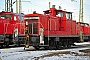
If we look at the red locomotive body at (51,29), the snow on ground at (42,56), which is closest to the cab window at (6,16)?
the red locomotive body at (51,29)

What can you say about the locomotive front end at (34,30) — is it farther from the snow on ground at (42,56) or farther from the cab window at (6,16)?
the snow on ground at (42,56)

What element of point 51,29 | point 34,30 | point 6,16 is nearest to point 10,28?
point 6,16

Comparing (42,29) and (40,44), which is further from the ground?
(42,29)

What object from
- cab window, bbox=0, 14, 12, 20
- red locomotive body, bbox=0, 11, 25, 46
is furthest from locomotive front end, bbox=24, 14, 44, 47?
cab window, bbox=0, 14, 12, 20

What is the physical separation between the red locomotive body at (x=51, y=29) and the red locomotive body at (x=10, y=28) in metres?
2.94

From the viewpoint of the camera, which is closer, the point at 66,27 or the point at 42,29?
the point at 42,29

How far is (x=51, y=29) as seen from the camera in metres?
19.9

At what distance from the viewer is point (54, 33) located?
2003 centimetres

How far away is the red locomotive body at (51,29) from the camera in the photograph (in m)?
18.5

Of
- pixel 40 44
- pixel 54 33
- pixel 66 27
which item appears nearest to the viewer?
pixel 40 44

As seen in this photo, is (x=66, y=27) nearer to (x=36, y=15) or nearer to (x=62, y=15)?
(x=62, y=15)

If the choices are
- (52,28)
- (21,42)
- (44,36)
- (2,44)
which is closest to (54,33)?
(52,28)

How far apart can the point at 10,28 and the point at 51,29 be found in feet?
15.4

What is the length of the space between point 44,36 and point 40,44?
0.83m
